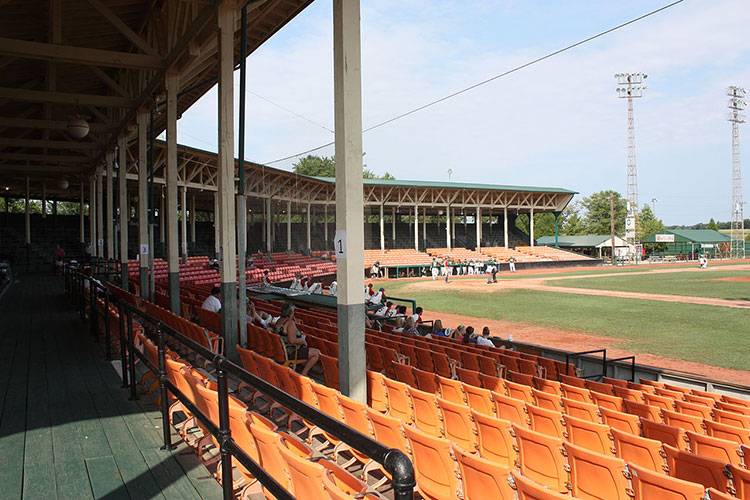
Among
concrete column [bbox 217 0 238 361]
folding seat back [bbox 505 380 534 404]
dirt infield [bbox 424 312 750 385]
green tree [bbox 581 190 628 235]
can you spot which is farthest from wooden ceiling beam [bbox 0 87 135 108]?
green tree [bbox 581 190 628 235]

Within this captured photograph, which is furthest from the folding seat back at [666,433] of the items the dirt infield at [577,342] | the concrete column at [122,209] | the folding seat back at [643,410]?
the concrete column at [122,209]

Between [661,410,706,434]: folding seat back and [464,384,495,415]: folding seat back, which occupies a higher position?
[464,384,495,415]: folding seat back

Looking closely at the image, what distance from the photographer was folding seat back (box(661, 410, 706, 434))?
5.43m

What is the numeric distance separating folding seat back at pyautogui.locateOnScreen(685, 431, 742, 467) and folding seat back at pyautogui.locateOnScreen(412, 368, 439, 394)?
2565 millimetres

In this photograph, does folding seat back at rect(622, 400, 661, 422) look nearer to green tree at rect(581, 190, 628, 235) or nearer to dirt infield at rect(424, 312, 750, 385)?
dirt infield at rect(424, 312, 750, 385)

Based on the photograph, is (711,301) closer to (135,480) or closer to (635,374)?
(635,374)

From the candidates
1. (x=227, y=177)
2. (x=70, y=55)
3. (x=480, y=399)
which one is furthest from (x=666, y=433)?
(x=70, y=55)

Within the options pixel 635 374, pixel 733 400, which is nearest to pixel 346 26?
A: pixel 733 400

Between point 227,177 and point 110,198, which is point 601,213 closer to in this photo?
point 110,198

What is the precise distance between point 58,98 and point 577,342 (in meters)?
15.6

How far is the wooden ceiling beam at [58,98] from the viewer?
12609 mm

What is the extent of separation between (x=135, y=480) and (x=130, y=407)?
1.80 meters

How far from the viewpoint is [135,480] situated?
3.52 meters

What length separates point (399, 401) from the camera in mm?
5488
